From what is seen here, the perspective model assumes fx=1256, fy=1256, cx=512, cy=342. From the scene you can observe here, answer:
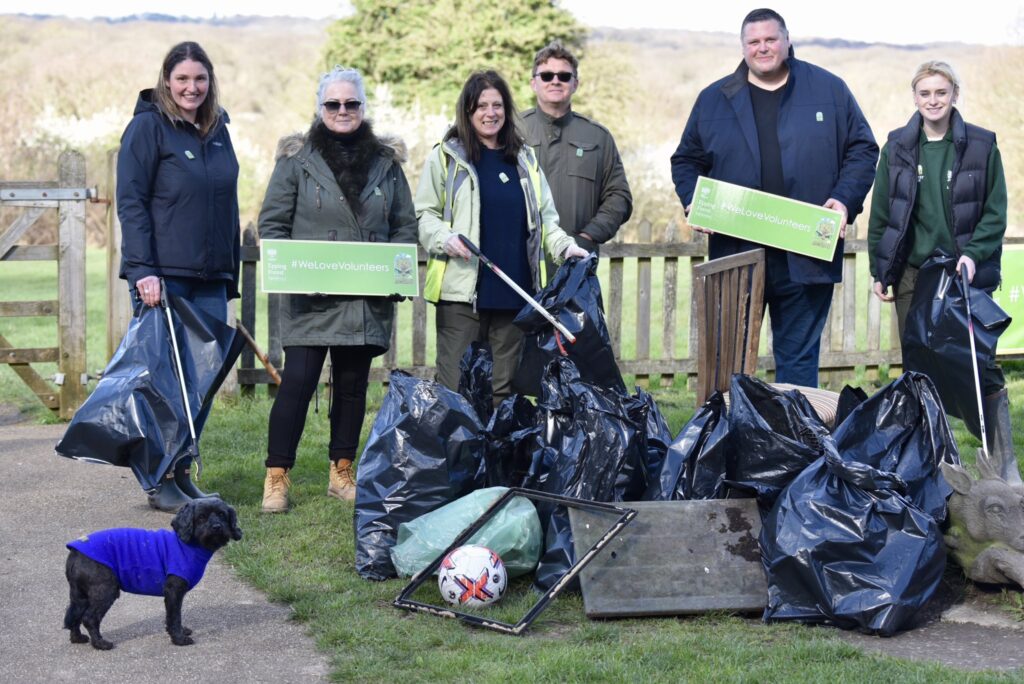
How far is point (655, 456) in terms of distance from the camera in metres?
5.14

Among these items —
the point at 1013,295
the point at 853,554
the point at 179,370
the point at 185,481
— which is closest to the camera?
the point at 853,554

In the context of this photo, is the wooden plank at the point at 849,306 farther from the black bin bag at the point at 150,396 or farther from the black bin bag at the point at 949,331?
the black bin bag at the point at 150,396

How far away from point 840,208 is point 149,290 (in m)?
3.16

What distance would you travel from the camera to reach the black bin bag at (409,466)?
195 inches

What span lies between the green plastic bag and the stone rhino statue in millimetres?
1540

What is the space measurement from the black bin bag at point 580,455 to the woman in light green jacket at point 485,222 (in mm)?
785

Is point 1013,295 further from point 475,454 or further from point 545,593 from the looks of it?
point 545,593

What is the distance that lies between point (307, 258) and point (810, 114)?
243 centimetres

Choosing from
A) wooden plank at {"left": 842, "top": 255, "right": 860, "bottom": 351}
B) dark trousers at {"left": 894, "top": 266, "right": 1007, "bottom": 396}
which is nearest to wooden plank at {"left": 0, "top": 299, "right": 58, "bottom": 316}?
dark trousers at {"left": 894, "top": 266, "right": 1007, "bottom": 396}

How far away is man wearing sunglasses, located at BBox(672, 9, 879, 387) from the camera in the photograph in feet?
19.4

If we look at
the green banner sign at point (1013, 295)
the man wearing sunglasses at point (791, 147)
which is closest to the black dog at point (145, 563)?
the man wearing sunglasses at point (791, 147)

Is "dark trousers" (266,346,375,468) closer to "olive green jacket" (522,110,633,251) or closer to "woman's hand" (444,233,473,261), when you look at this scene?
"woman's hand" (444,233,473,261)

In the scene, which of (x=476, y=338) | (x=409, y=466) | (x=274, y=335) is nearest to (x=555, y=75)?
(x=476, y=338)

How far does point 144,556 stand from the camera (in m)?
4.05
